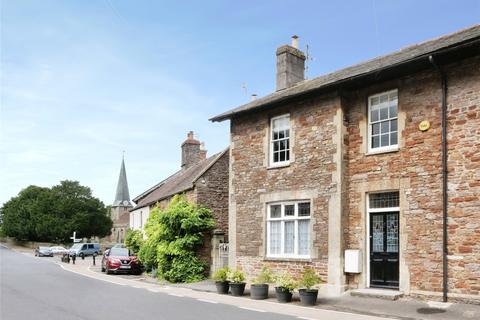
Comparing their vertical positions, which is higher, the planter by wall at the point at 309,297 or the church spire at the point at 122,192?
the church spire at the point at 122,192

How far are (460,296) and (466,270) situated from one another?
68 centimetres

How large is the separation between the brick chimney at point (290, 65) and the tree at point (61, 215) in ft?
214

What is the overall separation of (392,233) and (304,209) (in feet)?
11.2

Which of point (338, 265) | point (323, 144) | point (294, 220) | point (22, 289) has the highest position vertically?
point (323, 144)

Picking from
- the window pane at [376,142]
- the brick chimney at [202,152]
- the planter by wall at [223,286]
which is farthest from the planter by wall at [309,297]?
the brick chimney at [202,152]

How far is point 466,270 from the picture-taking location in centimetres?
1351

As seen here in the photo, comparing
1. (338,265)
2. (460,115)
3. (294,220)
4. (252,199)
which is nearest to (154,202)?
(252,199)

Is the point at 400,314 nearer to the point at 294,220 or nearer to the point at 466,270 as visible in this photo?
the point at 466,270

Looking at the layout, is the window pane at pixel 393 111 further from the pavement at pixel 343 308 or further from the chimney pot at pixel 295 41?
the chimney pot at pixel 295 41

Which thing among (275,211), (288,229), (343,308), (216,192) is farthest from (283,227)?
(216,192)

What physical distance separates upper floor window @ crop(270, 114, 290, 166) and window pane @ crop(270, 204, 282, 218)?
60.9 inches

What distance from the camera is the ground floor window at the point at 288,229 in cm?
1792

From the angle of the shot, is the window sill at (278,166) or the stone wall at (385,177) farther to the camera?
the window sill at (278,166)

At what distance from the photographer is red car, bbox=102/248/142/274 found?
93.4 feet
